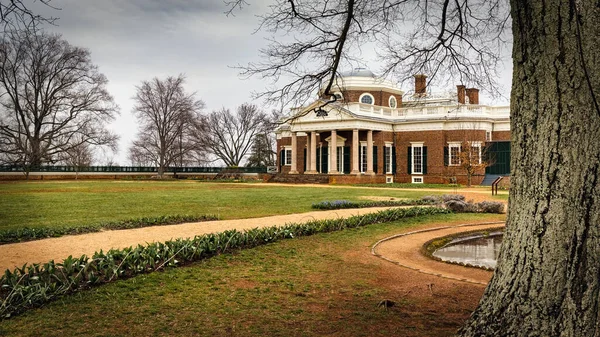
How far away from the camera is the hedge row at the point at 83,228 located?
1027 centimetres

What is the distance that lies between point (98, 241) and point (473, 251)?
309 inches

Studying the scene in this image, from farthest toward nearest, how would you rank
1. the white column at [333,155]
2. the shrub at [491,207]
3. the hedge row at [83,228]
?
the white column at [333,155]
the shrub at [491,207]
the hedge row at [83,228]

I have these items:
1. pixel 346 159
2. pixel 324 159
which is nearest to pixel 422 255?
pixel 346 159

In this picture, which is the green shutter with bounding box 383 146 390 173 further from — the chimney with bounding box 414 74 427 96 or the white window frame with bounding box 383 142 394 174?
the chimney with bounding box 414 74 427 96

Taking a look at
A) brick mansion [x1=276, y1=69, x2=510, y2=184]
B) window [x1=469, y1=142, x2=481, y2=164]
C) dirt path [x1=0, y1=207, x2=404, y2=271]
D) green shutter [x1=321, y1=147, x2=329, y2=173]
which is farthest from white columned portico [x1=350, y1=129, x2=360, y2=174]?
dirt path [x1=0, y1=207, x2=404, y2=271]

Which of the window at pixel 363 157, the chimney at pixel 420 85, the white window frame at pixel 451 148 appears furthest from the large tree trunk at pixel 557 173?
the window at pixel 363 157

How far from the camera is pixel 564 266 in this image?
354 cm

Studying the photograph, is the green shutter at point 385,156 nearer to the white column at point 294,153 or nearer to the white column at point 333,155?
the white column at point 333,155

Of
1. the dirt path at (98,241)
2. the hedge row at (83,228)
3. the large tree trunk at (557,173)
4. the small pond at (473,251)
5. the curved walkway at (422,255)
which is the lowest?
A: the small pond at (473,251)

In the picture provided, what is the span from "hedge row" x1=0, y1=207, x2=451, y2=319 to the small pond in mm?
3348

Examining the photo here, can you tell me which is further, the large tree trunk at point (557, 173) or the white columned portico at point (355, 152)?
the white columned portico at point (355, 152)

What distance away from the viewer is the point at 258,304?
5.74 m

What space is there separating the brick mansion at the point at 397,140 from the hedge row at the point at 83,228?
26.2 metres

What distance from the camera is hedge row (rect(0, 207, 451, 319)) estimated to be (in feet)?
17.9
